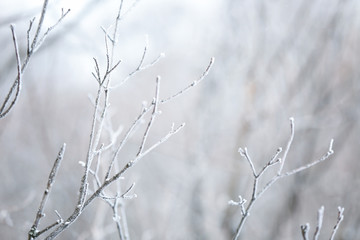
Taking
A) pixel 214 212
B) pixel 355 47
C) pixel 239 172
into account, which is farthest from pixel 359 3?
pixel 214 212

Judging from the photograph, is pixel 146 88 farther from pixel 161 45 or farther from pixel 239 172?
pixel 239 172

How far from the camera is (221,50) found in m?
4.77

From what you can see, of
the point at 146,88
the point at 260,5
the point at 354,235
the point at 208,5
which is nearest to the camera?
the point at 354,235

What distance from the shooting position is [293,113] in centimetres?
454

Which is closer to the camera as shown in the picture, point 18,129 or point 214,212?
point 214,212

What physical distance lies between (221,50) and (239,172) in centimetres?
155

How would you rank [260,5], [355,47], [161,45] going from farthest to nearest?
[161,45] < [355,47] < [260,5]

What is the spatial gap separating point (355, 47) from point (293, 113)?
4.38 ft

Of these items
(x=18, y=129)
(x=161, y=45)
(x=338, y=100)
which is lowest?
(x=338, y=100)

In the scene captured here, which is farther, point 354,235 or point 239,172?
point 239,172

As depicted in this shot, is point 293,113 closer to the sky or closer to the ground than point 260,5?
closer to the ground

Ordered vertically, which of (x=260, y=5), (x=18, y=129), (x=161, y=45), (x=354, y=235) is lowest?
(x=354, y=235)

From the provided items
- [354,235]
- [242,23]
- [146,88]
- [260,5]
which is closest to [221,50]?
[242,23]

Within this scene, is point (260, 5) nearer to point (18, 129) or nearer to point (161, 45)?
point (161, 45)
